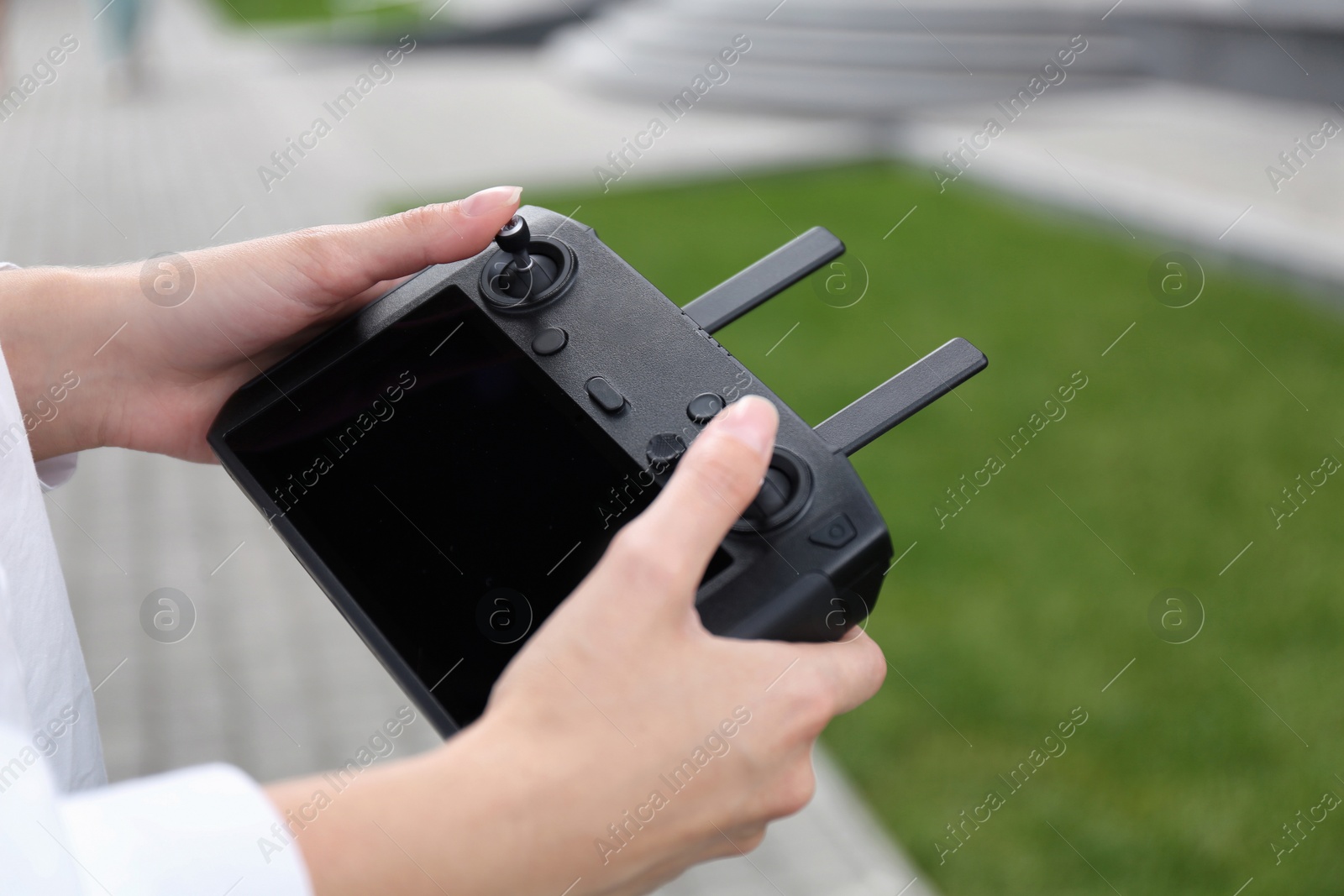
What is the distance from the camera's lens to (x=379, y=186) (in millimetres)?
7164

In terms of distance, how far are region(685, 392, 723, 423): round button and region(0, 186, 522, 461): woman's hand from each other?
333 millimetres

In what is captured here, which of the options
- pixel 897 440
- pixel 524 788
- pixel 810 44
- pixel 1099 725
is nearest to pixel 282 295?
pixel 524 788

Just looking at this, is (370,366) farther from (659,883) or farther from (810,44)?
(810,44)

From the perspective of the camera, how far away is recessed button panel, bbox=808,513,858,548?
3.28 feet

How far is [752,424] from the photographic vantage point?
0.88m

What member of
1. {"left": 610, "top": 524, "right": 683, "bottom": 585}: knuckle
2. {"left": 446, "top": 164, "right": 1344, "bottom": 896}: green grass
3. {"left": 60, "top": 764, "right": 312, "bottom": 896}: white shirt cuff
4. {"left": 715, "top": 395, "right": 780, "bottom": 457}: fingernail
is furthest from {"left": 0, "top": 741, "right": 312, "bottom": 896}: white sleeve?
{"left": 446, "top": 164, "right": 1344, "bottom": 896}: green grass

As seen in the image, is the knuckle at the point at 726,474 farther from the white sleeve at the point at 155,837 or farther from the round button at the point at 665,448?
the white sleeve at the point at 155,837

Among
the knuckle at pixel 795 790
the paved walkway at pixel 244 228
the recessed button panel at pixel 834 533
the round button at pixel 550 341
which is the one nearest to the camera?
the knuckle at pixel 795 790

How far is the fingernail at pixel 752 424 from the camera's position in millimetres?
863

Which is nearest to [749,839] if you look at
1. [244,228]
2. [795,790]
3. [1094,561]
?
[795,790]

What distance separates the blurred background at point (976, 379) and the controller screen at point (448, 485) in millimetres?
1468

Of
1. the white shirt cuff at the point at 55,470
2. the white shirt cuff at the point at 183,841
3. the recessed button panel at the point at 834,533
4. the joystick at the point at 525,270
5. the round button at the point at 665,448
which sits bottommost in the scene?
the white shirt cuff at the point at 55,470

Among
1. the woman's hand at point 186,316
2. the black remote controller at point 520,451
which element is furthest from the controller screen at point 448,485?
the woman's hand at point 186,316

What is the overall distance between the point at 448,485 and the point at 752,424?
0.42m
